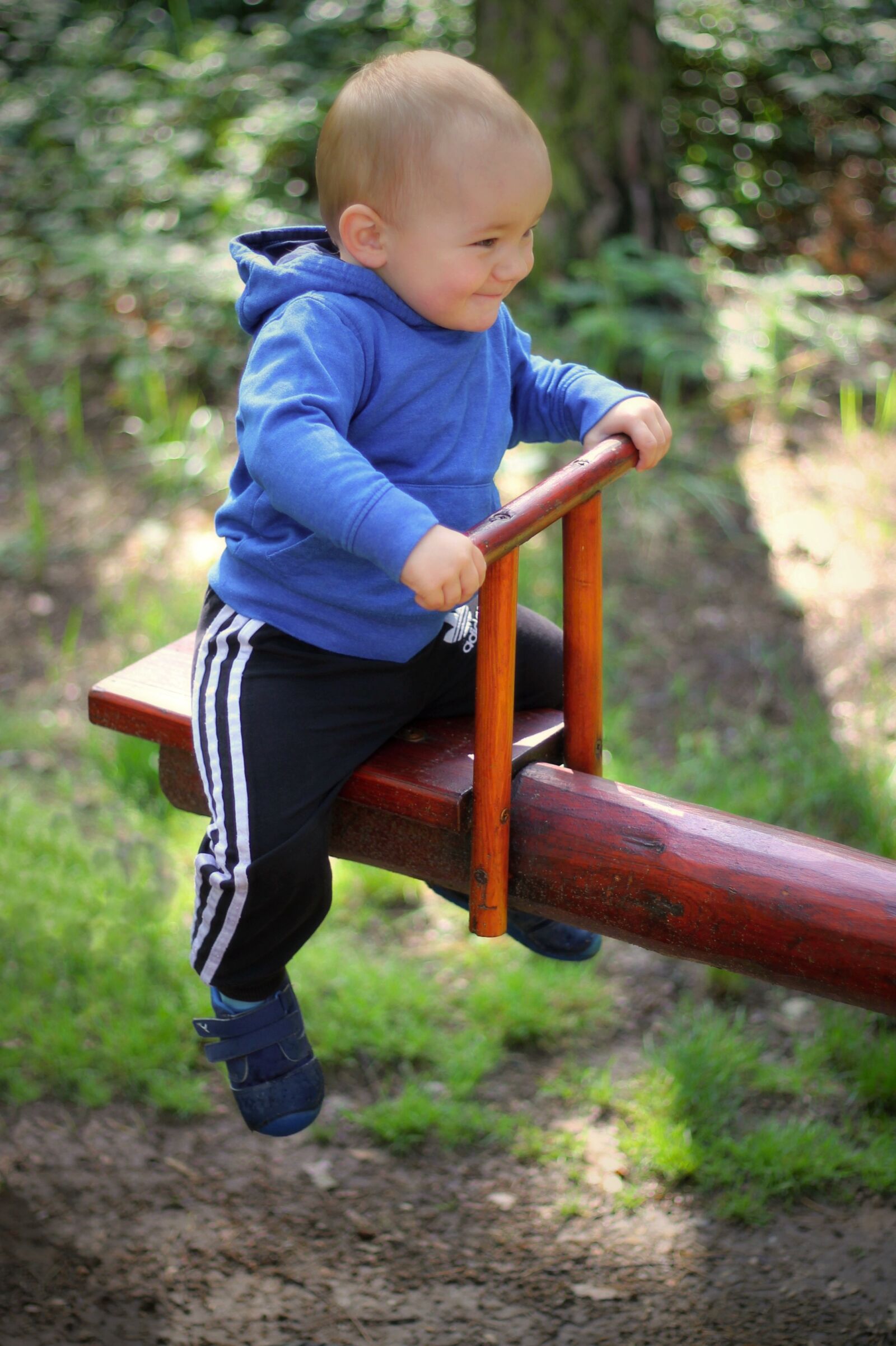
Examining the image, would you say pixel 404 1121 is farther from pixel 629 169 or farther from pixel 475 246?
pixel 629 169

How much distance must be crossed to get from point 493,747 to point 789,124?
16.2ft

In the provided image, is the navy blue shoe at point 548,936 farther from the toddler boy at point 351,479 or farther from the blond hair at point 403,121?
the blond hair at point 403,121

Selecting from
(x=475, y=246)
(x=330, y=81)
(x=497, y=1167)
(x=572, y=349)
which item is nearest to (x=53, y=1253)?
(x=497, y=1167)

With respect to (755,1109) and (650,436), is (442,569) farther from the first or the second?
(755,1109)

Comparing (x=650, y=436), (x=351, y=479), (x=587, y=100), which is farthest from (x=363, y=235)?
(x=587, y=100)

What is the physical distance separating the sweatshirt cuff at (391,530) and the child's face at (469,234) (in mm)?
322

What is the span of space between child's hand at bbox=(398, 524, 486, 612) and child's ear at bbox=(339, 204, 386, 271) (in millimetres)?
401

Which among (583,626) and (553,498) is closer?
(553,498)

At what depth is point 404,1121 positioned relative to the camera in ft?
7.73

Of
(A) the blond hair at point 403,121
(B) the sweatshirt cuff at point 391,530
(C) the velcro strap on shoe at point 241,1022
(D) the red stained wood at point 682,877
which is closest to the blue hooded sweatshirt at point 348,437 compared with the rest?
(B) the sweatshirt cuff at point 391,530

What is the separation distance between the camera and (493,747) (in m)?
1.54

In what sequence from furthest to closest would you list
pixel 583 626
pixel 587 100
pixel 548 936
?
1. pixel 587 100
2. pixel 548 936
3. pixel 583 626

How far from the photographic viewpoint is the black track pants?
161 cm

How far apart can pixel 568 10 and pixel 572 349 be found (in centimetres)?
113
